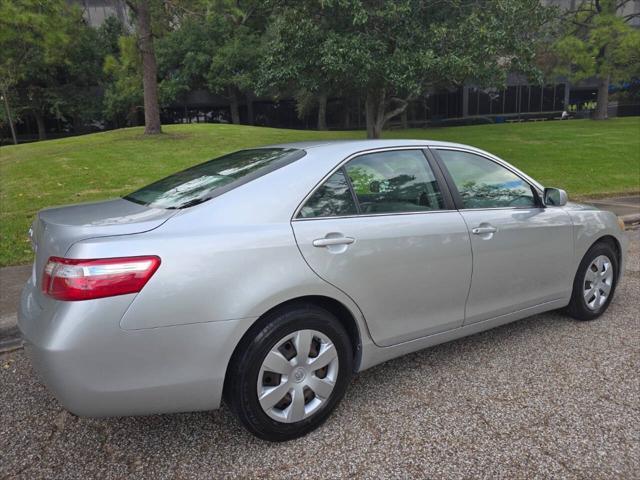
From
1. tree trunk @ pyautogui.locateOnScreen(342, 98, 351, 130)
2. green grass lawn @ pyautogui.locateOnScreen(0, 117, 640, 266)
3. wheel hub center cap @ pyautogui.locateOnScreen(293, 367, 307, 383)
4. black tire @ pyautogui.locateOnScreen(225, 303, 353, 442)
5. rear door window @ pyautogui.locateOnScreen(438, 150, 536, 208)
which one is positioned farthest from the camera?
tree trunk @ pyautogui.locateOnScreen(342, 98, 351, 130)

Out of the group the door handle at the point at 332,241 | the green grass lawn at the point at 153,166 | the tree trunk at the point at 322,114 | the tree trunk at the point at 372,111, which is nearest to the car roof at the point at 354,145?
the door handle at the point at 332,241

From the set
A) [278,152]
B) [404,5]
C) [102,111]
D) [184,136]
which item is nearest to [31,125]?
[102,111]

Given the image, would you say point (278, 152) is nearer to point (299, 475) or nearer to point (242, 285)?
point (242, 285)

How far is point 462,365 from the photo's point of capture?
348 centimetres

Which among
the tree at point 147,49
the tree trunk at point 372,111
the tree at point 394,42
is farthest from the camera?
the tree at point 147,49

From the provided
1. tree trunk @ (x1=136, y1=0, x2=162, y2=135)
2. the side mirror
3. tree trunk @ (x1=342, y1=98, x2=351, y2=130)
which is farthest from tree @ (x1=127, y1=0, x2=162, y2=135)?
tree trunk @ (x1=342, y1=98, x2=351, y2=130)

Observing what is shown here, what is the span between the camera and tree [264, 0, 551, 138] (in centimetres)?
1066

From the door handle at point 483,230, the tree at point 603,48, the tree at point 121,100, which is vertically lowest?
the door handle at point 483,230

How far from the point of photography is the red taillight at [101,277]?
217 centimetres

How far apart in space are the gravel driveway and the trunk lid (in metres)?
0.90

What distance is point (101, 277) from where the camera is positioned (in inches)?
85.7

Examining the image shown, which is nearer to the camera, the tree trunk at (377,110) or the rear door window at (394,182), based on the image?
the rear door window at (394,182)

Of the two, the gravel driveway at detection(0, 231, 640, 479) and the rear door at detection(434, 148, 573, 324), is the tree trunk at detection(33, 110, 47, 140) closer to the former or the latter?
the gravel driveway at detection(0, 231, 640, 479)

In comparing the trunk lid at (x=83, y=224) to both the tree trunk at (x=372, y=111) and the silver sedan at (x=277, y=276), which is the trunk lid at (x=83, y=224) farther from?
the tree trunk at (x=372, y=111)
